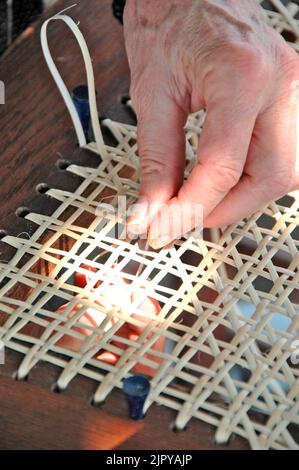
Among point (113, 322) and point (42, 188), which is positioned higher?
point (42, 188)

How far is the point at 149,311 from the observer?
0.83m

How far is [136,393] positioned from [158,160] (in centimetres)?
26

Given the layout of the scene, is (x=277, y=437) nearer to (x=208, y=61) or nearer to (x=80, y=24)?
(x=208, y=61)

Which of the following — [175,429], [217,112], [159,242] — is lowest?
[175,429]

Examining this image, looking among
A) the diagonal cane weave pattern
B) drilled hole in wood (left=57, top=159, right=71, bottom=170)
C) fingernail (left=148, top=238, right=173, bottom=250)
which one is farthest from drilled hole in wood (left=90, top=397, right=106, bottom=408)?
drilled hole in wood (left=57, top=159, right=71, bottom=170)

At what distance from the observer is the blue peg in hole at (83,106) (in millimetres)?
949

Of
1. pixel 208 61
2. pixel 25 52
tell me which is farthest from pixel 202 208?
pixel 25 52

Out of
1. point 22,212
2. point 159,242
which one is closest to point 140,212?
point 159,242

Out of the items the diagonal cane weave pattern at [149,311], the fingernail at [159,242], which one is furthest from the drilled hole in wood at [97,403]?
the fingernail at [159,242]

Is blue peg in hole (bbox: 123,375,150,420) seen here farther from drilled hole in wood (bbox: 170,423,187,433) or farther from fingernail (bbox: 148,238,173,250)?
fingernail (bbox: 148,238,173,250)

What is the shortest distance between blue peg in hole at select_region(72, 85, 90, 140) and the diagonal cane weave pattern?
2cm

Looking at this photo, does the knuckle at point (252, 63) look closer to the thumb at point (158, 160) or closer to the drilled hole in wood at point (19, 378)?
the thumb at point (158, 160)

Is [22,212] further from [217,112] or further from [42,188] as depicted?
[217,112]
